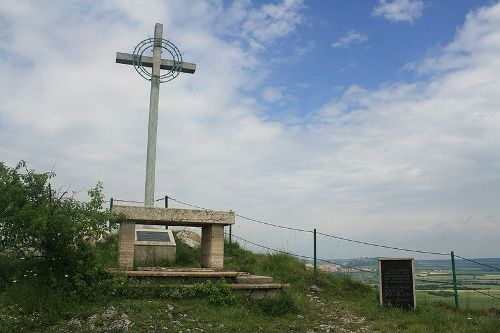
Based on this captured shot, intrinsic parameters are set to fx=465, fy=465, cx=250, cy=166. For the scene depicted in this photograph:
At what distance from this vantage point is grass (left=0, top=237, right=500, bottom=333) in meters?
7.29

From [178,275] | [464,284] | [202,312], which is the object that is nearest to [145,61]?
[178,275]

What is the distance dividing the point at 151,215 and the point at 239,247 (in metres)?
6.85

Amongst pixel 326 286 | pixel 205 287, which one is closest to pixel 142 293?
pixel 205 287

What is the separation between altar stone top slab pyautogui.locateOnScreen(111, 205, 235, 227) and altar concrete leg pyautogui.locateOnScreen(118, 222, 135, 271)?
199mm

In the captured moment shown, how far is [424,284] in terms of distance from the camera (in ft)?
36.6

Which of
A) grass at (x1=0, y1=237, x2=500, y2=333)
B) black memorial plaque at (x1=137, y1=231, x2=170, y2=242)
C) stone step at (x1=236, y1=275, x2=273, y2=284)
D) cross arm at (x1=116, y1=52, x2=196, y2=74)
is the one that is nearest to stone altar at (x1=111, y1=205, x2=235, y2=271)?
stone step at (x1=236, y1=275, x2=273, y2=284)

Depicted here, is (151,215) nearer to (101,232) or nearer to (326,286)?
(101,232)

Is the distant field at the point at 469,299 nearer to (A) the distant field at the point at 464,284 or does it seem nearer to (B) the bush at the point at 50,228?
(A) the distant field at the point at 464,284

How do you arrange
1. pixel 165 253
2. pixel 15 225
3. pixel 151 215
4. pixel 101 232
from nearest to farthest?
pixel 15 225
pixel 101 232
pixel 151 215
pixel 165 253

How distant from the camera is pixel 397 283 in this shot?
998 centimetres

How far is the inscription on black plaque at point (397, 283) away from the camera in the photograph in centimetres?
987

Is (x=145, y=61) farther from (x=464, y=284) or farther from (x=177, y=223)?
(x=464, y=284)

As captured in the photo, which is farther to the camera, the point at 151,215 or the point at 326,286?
the point at 326,286

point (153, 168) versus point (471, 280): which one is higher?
point (153, 168)
